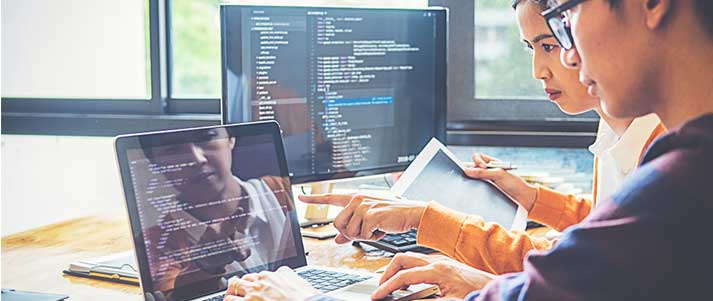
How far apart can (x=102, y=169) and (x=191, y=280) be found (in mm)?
1868

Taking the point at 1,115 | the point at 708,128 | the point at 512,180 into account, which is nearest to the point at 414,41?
the point at 512,180

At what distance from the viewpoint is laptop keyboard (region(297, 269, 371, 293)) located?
145 centimetres

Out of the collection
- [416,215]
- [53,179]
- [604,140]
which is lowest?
[53,179]

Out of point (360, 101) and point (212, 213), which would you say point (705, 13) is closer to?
point (212, 213)

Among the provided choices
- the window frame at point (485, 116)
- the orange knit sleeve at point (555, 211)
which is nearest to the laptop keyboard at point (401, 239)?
the orange knit sleeve at point (555, 211)

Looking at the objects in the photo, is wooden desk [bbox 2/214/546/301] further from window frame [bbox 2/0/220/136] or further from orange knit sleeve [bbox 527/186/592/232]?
window frame [bbox 2/0/220/136]

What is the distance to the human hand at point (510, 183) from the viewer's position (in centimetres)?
194

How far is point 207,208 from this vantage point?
139cm

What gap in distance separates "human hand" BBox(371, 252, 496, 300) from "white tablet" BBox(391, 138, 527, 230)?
434 millimetres

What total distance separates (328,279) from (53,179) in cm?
193

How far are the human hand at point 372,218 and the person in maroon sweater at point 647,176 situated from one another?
0.61 meters

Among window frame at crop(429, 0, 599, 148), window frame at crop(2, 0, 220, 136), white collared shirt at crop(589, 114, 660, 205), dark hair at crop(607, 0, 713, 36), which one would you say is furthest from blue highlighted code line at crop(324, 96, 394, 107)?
dark hair at crop(607, 0, 713, 36)

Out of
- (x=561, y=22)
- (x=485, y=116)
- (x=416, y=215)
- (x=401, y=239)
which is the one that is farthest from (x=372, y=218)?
(x=485, y=116)

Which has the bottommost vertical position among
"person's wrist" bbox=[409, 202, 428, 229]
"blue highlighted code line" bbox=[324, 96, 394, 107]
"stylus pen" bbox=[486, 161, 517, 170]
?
"person's wrist" bbox=[409, 202, 428, 229]
